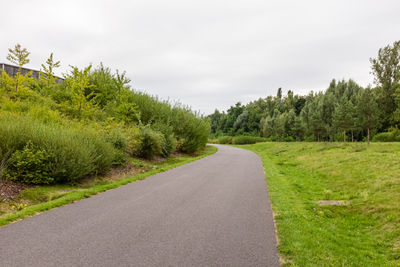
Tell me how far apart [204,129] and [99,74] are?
38.5 feet

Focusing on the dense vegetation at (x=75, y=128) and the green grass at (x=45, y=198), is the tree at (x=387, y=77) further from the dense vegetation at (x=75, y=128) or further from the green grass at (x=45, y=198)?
the green grass at (x=45, y=198)

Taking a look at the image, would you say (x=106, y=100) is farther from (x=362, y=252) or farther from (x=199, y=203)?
(x=362, y=252)

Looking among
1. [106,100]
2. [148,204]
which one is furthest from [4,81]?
[148,204]

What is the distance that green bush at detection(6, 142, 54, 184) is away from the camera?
7172 mm

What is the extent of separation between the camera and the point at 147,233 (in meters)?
4.54

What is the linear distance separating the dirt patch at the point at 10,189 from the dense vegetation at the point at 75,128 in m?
0.20

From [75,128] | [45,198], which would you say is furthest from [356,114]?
[45,198]

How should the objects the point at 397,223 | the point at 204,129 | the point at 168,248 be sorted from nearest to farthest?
the point at 168,248
the point at 397,223
the point at 204,129

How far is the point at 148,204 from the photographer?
6520mm

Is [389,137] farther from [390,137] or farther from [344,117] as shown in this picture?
[344,117]

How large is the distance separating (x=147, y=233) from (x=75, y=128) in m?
8.08

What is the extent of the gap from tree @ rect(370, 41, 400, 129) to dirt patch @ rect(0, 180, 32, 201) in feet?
178

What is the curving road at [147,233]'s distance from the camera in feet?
11.8

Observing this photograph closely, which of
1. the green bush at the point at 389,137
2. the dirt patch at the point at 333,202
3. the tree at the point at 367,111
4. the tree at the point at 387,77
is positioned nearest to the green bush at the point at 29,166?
the dirt patch at the point at 333,202
